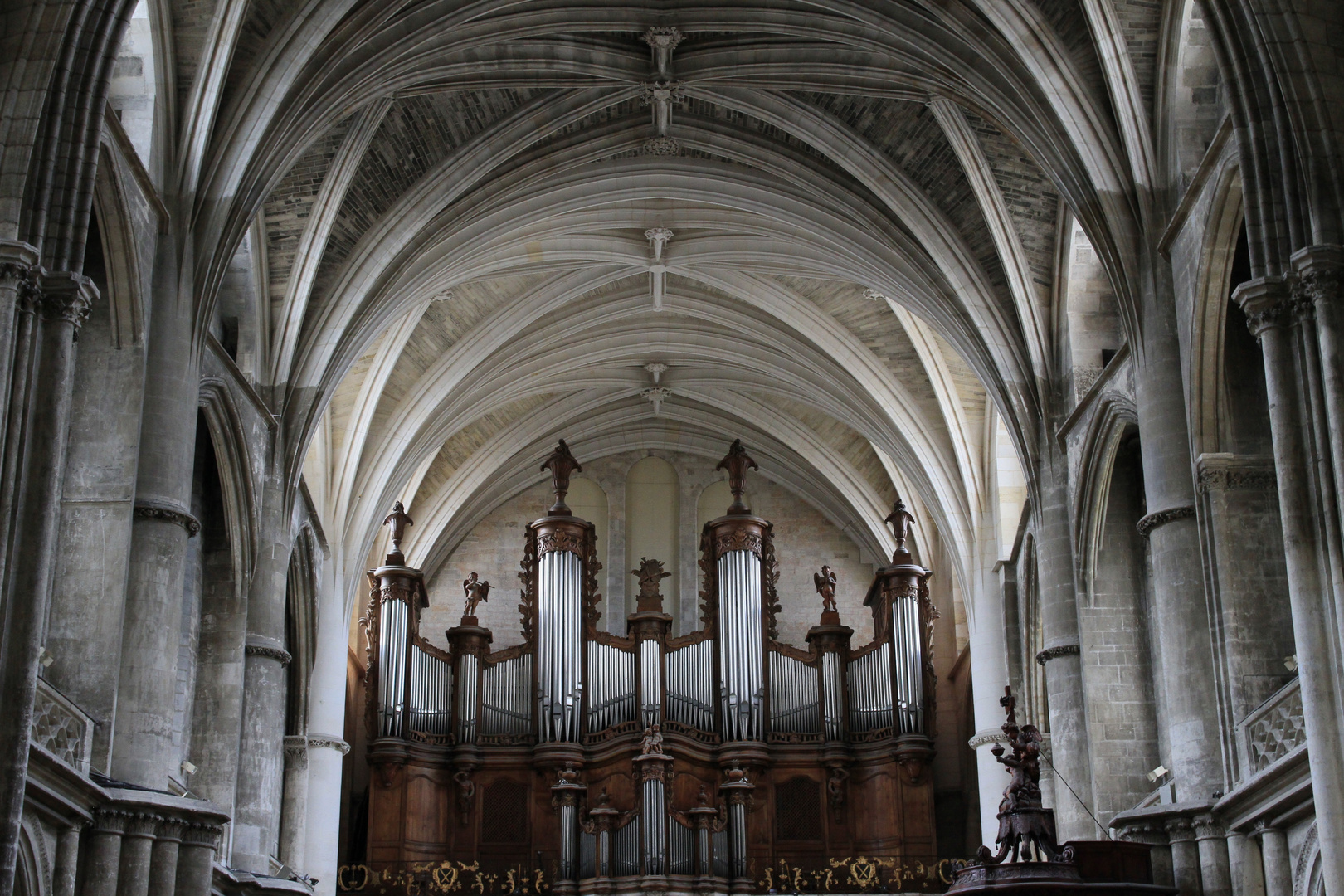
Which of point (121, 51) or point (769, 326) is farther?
point (769, 326)

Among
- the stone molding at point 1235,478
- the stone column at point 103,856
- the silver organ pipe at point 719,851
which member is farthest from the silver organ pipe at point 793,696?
the stone column at point 103,856

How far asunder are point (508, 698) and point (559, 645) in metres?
1.14

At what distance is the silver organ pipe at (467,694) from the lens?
25.8 meters

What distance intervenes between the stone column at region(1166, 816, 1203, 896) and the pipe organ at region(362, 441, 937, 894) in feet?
31.5

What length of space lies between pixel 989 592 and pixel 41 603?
15700mm

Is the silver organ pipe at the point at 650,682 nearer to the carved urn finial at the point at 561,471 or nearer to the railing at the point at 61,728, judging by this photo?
the carved urn finial at the point at 561,471

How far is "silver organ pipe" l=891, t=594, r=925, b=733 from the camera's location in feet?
83.7

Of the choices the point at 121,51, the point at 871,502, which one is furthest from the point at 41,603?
the point at 871,502

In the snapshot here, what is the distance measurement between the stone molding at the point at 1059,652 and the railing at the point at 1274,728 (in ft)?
15.5

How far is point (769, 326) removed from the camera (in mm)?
26375

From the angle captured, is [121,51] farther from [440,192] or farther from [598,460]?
[598,460]

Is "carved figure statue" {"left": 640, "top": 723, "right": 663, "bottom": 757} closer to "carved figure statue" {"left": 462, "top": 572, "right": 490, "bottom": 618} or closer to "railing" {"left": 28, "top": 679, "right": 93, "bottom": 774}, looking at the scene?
"carved figure statue" {"left": 462, "top": 572, "right": 490, "bottom": 618}

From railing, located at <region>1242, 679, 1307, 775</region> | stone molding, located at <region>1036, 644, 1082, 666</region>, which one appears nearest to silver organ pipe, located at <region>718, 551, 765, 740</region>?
stone molding, located at <region>1036, 644, 1082, 666</region>

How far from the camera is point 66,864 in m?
13.1
